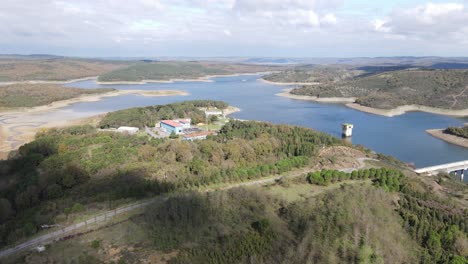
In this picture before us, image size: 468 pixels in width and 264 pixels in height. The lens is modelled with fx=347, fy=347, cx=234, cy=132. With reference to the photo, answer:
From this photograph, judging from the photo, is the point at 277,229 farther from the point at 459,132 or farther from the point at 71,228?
the point at 459,132

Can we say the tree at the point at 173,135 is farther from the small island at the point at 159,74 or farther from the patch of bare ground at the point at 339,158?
the small island at the point at 159,74

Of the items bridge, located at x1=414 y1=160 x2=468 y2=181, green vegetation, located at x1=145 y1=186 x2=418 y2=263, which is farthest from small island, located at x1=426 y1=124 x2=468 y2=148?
green vegetation, located at x1=145 y1=186 x2=418 y2=263

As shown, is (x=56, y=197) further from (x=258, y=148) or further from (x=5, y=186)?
(x=258, y=148)

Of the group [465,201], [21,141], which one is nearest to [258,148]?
[465,201]

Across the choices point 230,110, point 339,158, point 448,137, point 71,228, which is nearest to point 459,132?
point 448,137

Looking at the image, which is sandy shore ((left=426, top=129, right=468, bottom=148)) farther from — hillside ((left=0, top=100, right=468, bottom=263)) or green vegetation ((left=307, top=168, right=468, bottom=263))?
green vegetation ((left=307, top=168, right=468, bottom=263))
